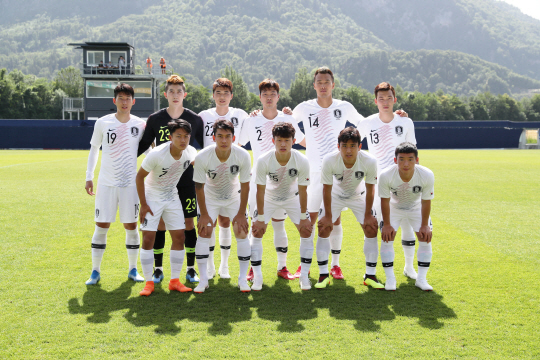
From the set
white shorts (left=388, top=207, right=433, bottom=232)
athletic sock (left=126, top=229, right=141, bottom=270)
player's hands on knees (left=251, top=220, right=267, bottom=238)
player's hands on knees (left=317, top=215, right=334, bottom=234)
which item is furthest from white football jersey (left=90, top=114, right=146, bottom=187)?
white shorts (left=388, top=207, right=433, bottom=232)

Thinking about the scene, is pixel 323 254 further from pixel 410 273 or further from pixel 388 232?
pixel 410 273

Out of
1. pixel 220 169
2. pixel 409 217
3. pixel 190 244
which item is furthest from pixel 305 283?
pixel 220 169

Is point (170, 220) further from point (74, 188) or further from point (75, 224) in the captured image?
point (74, 188)

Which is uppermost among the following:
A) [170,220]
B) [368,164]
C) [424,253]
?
[368,164]

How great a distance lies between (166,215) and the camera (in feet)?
17.0

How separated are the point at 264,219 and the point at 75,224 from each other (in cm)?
528

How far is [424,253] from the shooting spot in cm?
521

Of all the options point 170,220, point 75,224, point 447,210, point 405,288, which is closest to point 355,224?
point 447,210

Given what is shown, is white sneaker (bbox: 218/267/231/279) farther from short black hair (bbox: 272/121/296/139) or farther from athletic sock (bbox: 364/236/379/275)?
short black hair (bbox: 272/121/296/139)

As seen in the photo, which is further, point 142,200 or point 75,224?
point 75,224

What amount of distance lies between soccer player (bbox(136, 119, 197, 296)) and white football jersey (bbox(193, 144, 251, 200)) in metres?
0.26

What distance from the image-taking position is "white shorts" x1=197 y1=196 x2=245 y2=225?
526cm

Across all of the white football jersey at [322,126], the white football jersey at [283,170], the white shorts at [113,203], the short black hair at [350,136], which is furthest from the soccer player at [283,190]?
the white shorts at [113,203]

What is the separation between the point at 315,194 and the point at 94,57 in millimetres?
43867
